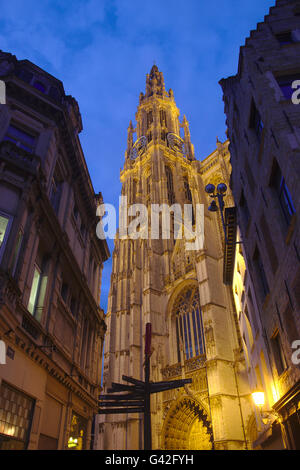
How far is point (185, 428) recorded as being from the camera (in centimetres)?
2895

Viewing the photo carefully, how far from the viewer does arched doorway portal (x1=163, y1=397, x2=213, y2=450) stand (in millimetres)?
27984

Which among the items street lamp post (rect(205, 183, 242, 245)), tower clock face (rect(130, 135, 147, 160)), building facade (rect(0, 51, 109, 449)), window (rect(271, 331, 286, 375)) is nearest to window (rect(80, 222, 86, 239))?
building facade (rect(0, 51, 109, 449))

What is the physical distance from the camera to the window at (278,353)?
10.9 m

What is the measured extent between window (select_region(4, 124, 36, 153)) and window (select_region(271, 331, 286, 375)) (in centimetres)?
1088

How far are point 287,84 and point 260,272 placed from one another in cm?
691

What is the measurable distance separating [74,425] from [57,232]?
753 cm

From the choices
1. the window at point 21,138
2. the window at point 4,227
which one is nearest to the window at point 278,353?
the window at point 4,227

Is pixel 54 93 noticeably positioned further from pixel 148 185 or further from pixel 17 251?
pixel 148 185

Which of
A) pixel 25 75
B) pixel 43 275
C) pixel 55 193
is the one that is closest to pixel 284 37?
pixel 25 75

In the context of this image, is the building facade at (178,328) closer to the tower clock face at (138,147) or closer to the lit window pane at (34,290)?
the tower clock face at (138,147)

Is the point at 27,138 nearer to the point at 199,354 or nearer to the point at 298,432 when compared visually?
the point at 298,432

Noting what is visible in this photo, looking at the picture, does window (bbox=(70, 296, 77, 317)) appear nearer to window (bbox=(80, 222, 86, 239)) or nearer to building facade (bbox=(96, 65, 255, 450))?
window (bbox=(80, 222, 86, 239))

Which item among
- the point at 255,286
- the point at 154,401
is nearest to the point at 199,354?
the point at 154,401

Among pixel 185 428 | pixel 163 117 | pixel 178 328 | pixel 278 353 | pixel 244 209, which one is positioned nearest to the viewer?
pixel 278 353
